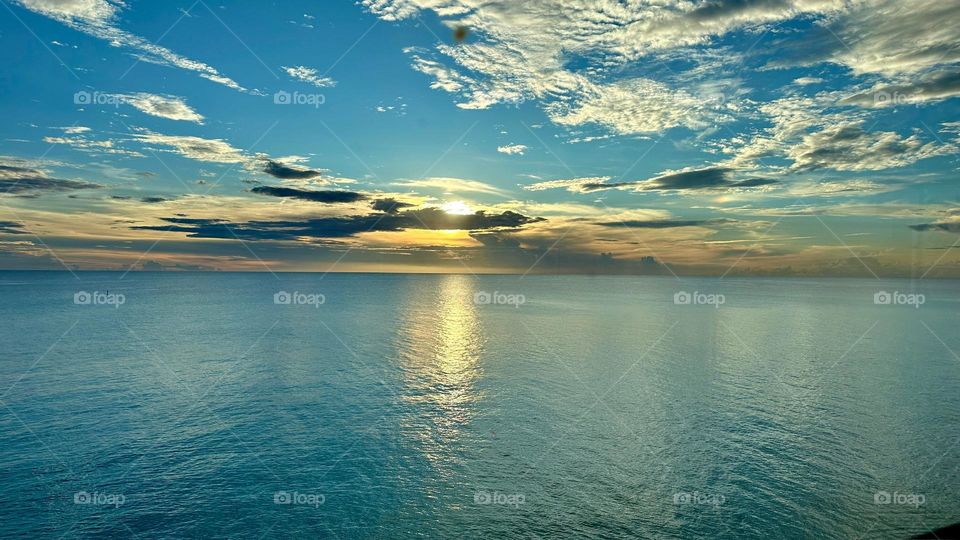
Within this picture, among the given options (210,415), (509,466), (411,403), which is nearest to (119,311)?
(210,415)

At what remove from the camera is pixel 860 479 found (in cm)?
3519

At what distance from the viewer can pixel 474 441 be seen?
42344 millimetres

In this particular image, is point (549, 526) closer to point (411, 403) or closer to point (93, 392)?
point (411, 403)

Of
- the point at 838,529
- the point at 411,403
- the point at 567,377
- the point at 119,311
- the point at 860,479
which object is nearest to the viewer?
the point at 838,529

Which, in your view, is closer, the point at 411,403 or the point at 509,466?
the point at 509,466

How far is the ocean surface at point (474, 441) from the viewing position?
3059 centimetres

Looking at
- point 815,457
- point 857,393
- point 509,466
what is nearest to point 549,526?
point 509,466

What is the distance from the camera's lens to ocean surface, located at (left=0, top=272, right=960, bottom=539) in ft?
100

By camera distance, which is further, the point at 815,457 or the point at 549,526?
the point at 815,457

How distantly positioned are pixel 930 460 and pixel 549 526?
33.0 m

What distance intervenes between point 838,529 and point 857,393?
35017mm

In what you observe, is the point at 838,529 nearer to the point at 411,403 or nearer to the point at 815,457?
the point at 815,457

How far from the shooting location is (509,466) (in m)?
37.5

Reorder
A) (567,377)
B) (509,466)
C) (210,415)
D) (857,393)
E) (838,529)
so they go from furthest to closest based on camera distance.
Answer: (567,377) → (857,393) → (210,415) → (509,466) → (838,529)
